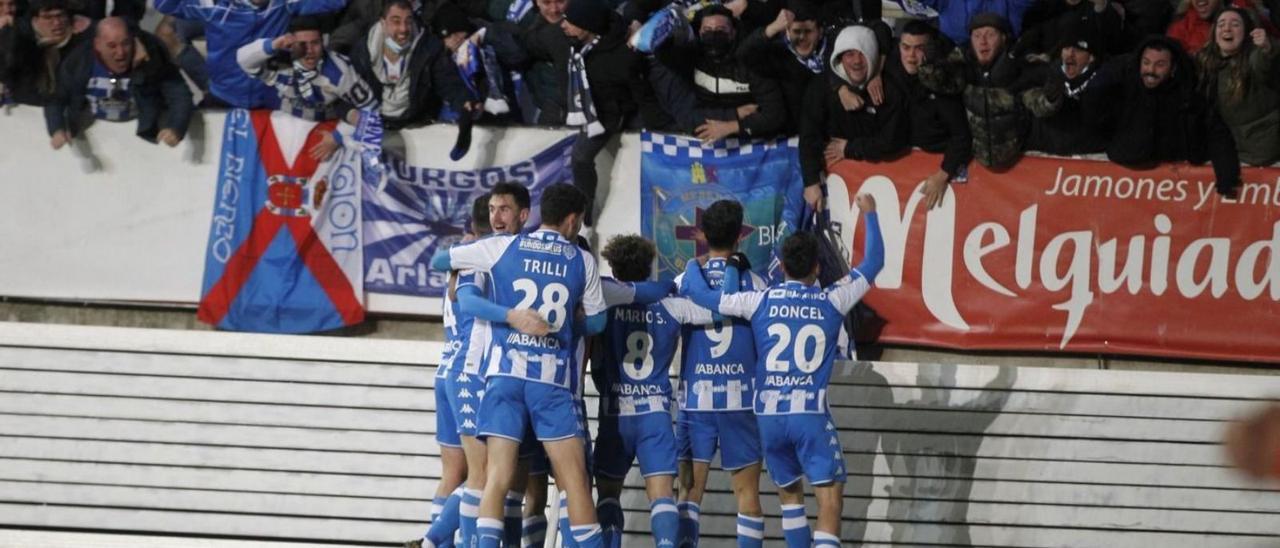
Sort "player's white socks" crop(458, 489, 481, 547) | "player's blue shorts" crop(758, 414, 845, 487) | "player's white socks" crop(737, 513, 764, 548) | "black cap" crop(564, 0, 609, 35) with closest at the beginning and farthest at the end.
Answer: "player's white socks" crop(458, 489, 481, 547), "player's blue shorts" crop(758, 414, 845, 487), "player's white socks" crop(737, 513, 764, 548), "black cap" crop(564, 0, 609, 35)

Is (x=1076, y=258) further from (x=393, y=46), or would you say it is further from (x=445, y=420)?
(x=393, y=46)

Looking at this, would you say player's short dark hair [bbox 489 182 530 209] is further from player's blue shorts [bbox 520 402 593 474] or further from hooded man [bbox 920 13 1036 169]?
hooded man [bbox 920 13 1036 169]

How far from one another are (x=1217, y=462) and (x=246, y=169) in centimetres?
779

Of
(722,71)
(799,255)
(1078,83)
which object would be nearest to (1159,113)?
(1078,83)

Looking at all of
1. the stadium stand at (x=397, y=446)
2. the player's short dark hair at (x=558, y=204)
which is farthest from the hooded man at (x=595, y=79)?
the player's short dark hair at (x=558, y=204)

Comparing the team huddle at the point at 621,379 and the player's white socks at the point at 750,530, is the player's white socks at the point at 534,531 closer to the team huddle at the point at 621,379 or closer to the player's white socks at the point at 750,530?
the team huddle at the point at 621,379

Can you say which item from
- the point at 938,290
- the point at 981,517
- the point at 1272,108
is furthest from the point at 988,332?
the point at 1272,108

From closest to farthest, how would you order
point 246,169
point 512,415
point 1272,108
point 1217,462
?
point 512,415 → point 1217,462 → point 1272,108 → point 246,169

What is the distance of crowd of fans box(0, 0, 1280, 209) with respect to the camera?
39.5 feet

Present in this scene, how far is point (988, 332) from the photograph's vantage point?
12.5 m

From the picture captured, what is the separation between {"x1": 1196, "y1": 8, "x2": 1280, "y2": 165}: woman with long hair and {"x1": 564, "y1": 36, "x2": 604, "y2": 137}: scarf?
15.1 ft

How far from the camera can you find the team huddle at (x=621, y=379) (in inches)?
359

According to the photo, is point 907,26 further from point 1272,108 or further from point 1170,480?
point 1170,480

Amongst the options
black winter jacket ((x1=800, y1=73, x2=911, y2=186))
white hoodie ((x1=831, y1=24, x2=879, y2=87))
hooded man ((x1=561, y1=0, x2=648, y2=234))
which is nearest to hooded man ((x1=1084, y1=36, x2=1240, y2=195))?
black winter jacket ((x1=800, y1=73, x2=911, y2=186))
